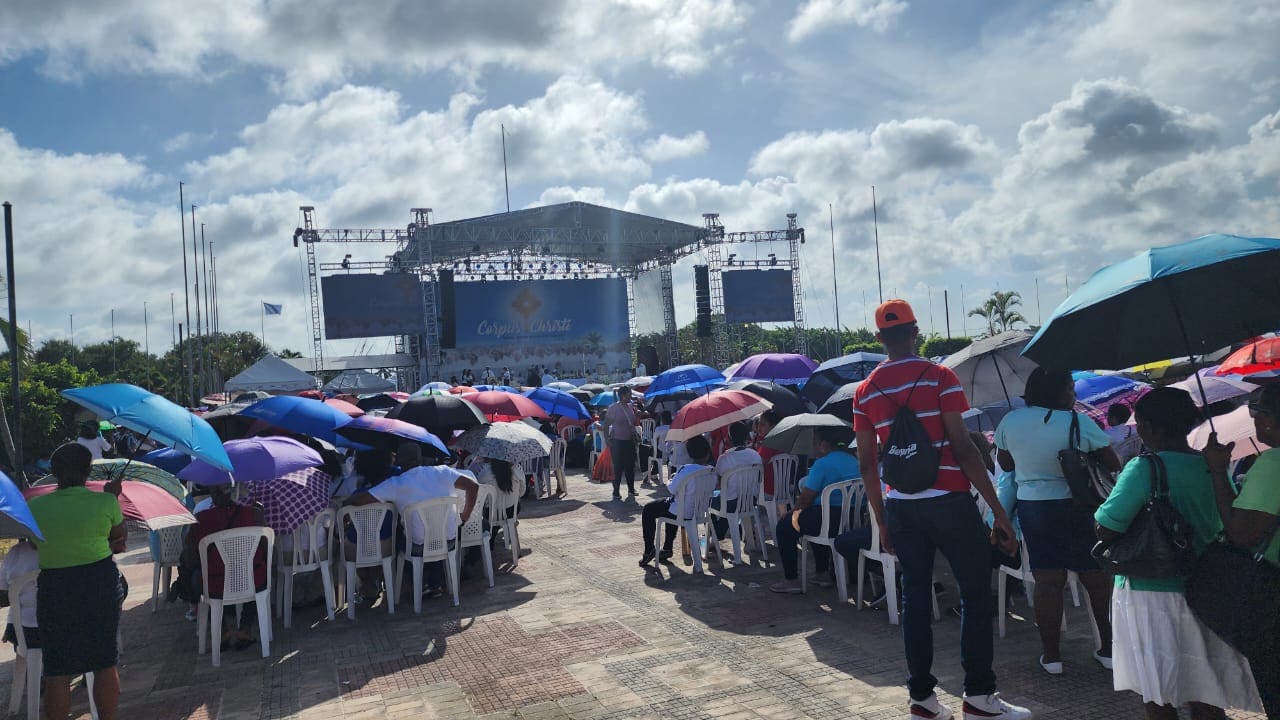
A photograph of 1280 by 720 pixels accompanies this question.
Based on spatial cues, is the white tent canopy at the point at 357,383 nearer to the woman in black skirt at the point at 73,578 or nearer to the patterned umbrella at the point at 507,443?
the patterned umbrella at the point at 507,443

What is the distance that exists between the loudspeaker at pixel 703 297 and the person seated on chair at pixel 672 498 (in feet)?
90.5

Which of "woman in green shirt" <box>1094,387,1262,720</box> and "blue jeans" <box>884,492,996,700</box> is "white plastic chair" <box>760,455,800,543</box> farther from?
"woman in green shirt" <box>1094,387,1262,720</box>

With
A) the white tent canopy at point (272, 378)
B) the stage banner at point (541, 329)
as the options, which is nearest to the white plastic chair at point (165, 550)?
the white tent canopy at point (272, 378)

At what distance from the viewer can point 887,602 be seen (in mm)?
5312

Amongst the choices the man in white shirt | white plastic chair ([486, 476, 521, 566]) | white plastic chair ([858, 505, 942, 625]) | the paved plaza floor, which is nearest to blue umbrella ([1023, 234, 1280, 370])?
the paved plaza floor

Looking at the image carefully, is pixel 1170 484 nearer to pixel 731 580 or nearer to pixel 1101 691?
Result: pixel 1101 691

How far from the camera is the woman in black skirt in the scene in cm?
386

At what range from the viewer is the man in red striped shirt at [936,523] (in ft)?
11.1

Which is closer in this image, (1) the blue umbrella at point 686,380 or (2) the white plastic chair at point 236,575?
(2) the white plastic chair at point 236,575

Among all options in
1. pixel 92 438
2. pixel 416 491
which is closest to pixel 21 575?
pixel 416 491

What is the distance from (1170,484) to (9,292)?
8.87 metres

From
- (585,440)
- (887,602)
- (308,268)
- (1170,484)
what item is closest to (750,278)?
(308,268)

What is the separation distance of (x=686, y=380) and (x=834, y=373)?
6.38 ft

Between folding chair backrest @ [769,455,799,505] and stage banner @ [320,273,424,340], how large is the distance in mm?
27032
